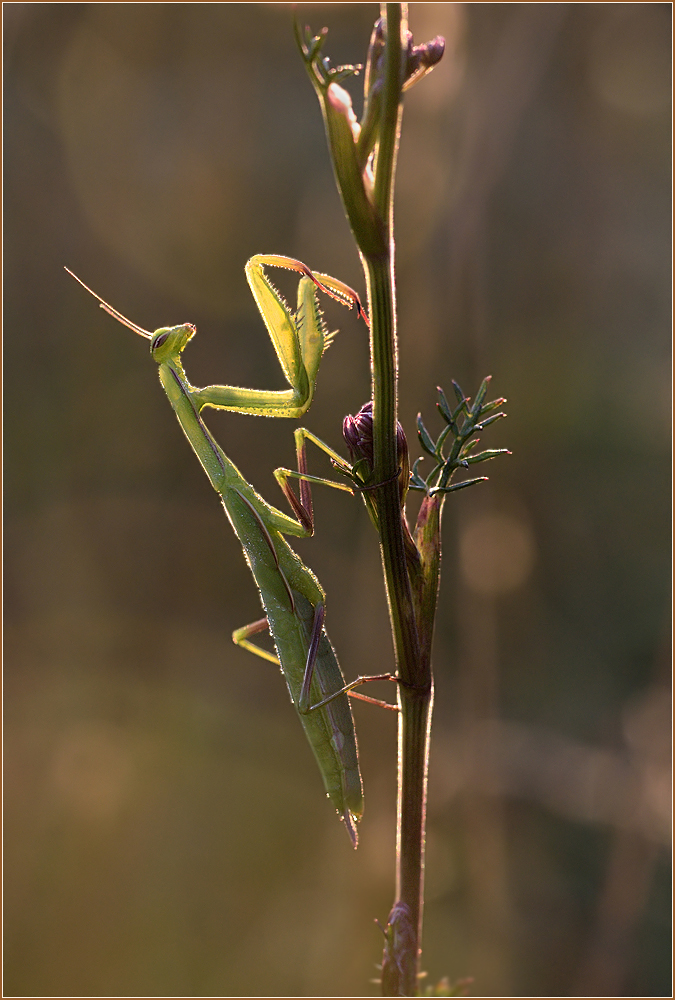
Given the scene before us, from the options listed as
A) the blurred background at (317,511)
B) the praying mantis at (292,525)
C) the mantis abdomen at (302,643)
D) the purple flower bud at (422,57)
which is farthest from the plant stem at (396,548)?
the blurred background at (317,511)

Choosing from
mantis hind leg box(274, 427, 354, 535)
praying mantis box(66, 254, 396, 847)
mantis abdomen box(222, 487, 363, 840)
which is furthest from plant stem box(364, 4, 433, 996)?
mantis hind leg box(274, 427, 354, 535)

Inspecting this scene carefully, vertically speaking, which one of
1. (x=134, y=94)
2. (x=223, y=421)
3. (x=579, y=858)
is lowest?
(x=579, y=858)

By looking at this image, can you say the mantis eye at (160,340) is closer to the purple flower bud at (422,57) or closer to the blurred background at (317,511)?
the purple flower bud at (422,57)

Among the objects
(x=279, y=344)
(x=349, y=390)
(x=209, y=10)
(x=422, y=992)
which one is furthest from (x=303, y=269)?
(x=209, y=10)

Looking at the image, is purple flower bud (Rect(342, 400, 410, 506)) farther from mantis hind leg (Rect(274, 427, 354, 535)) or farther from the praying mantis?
mantis hind leg (Rect(274, 427, 354, 535))

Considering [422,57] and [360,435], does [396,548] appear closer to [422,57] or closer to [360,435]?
[360,435]

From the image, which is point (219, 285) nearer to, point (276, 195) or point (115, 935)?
point (276, 195)
